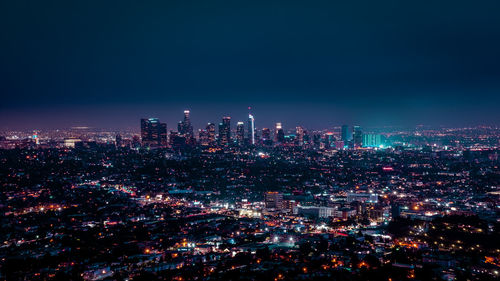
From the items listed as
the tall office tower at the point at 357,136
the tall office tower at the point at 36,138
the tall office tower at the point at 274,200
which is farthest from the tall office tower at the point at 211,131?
the tall office tower at the point at 274,200

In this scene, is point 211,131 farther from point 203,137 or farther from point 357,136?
point 357,136

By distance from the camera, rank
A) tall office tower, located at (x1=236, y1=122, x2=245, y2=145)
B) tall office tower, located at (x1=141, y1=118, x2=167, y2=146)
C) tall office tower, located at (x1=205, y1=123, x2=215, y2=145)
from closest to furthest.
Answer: tall office tower, located at (x1=141, y1=118, x2=167, y2=146) → tall office tower, located at (x1=205, y1=123, x2=215, y2=145) → tall office tower, located at (x1=236, y1=122, x2=245, y2=145)

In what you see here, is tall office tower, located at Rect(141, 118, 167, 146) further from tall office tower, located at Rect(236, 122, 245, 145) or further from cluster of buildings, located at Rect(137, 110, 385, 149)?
tall office tower, located at Rect(236, 122, 245, 145)

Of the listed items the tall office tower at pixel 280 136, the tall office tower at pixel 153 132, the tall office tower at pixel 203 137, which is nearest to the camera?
the tall office tower at pixel 153 132

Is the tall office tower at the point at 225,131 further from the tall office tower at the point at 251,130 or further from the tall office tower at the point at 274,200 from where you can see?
the tall office tower at the point at 274,200

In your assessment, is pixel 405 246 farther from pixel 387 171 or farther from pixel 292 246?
pixel 387 171

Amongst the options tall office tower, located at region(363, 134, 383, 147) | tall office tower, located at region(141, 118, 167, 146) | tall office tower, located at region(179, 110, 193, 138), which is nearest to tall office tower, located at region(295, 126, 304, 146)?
tall office tower, located at region(363, 134, 383, 147)
